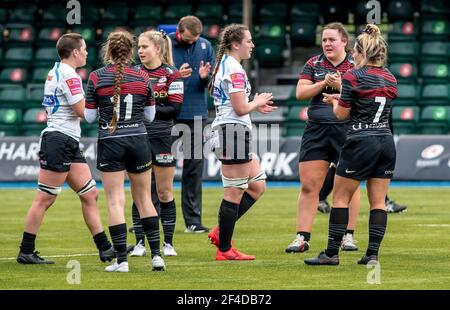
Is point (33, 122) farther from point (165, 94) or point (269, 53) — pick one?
point (165, 94)

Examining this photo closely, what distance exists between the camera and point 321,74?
11.0m

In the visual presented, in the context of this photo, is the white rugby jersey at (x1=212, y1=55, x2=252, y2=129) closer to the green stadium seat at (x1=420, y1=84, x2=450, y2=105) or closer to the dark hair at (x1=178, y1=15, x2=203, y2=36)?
the dark hair at (x1=178, y1=15, x2=203, y2=36)

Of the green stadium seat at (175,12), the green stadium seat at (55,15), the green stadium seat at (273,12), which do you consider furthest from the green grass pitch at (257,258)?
the green stadium seat at (55,15)

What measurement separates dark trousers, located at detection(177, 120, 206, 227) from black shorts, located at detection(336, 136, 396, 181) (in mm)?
3956

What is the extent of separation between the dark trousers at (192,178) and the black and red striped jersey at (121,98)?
4.02 metres

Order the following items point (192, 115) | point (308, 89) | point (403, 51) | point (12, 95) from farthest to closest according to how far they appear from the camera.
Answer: point (12, 95)
point (403, 51)
point (192, 115)
point (308, 89)

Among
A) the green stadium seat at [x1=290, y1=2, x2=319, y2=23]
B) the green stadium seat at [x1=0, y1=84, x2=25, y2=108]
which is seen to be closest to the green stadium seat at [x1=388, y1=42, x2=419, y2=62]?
the green stadium seat at [x1=290, y1=2, x2=319, y2=23]

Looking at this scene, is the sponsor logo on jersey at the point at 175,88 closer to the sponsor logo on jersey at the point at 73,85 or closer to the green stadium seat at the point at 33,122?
the sponsor logo on jersey at the point at 73,85

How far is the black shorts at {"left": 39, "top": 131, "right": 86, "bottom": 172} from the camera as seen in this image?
10461mm

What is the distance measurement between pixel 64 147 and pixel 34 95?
15762 millimetres

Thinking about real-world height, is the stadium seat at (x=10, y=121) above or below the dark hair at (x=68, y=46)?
below

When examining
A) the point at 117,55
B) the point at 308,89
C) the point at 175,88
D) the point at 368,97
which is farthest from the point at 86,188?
the point at 368,97

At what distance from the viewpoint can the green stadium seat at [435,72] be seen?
2501 centimetres
